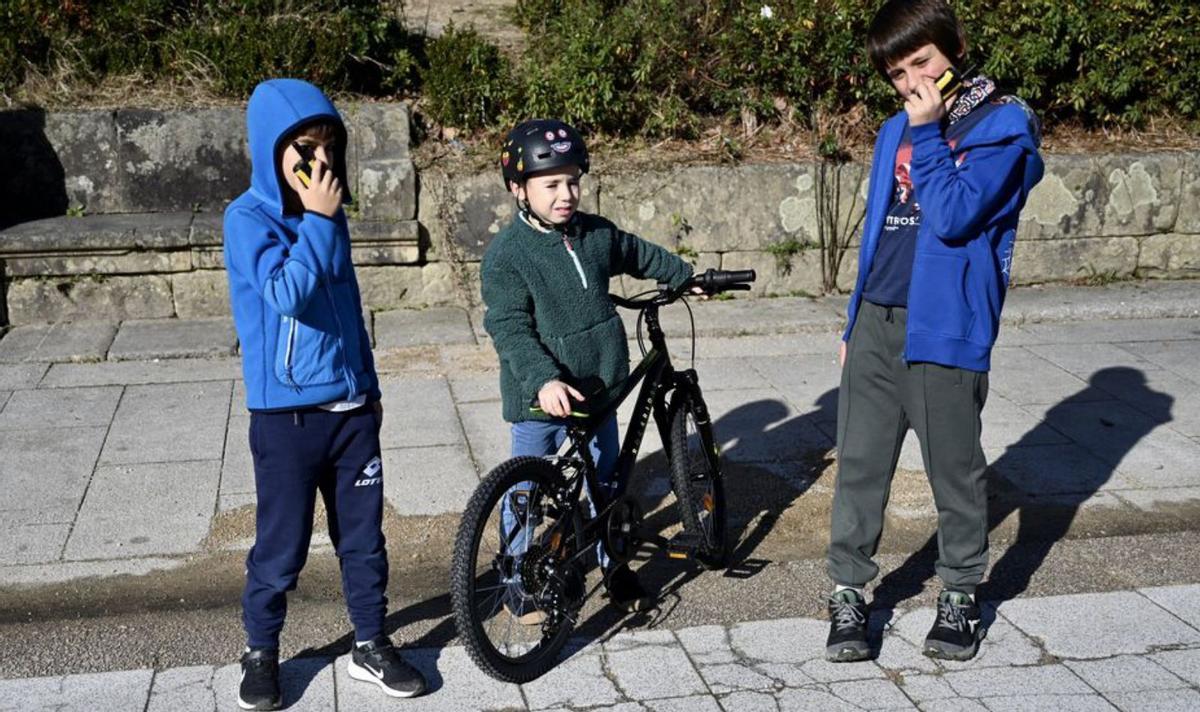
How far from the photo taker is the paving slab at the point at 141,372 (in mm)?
6363

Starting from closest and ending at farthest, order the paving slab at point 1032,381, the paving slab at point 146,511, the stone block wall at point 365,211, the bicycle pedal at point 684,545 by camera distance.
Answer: the bicycle pedal at point 684,545
the paving slab at point 146,511
the paving slab at point 1032,381
the stone block wall at point 365,211

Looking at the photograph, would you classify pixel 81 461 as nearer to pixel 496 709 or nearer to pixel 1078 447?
pixel 496 709

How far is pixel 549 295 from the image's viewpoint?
12.6 feet

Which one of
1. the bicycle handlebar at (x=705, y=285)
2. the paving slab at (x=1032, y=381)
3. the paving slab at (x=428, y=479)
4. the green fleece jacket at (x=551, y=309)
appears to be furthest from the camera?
the paving slab at (x=1032, y=381)

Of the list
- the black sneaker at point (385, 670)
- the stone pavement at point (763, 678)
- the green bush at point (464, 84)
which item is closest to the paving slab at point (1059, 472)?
the stone pavement at point (763, 678)

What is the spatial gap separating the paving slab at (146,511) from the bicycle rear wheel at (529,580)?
1406mm

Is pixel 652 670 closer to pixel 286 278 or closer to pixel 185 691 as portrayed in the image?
pixel 185 691

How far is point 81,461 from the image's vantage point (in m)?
5.37

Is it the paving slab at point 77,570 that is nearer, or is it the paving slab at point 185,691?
the paving slab at point 185,691

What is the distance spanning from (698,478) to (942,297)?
3.81 feet

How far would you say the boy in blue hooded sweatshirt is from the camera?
3.52 metres

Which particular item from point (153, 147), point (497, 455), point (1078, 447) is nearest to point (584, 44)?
point (153, 147)

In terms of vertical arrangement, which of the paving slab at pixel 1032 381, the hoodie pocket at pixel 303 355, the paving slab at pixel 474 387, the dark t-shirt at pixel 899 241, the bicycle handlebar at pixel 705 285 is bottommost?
the paving slab at pixel 474 387

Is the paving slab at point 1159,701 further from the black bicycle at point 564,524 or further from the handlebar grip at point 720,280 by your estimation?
the handlebar grip at point 720,280
